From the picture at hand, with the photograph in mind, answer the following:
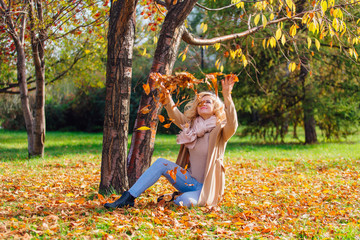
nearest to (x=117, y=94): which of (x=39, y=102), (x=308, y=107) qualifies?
(x=39, y=102)

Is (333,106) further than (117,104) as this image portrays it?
Yes

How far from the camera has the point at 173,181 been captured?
164 inches

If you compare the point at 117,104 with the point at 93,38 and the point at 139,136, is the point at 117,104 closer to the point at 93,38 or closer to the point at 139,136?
the point at 139,136

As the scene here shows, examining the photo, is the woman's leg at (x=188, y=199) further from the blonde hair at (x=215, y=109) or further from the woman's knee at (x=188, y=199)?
the blonde hair at (x=215, y=109)

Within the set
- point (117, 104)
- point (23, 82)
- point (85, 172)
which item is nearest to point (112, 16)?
point (117, 104)

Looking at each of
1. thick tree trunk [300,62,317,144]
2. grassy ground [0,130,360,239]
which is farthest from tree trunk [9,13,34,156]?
thick tree trunk [300,62,317,144]

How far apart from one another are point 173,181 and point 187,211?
379mm

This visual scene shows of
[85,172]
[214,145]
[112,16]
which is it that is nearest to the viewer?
[214,145]

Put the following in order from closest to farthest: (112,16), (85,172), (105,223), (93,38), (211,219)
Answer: (105,223) → (211,219) → (112,16) → (85,172) → (93,38)

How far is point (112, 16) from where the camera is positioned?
4438mm

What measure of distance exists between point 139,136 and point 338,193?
2.89 metres

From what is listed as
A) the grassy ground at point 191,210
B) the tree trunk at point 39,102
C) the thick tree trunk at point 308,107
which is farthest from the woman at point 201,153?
the thick tree trunk at point 308,107

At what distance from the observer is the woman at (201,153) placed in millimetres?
4000

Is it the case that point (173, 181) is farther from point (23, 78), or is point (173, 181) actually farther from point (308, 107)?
point (308, 107)
